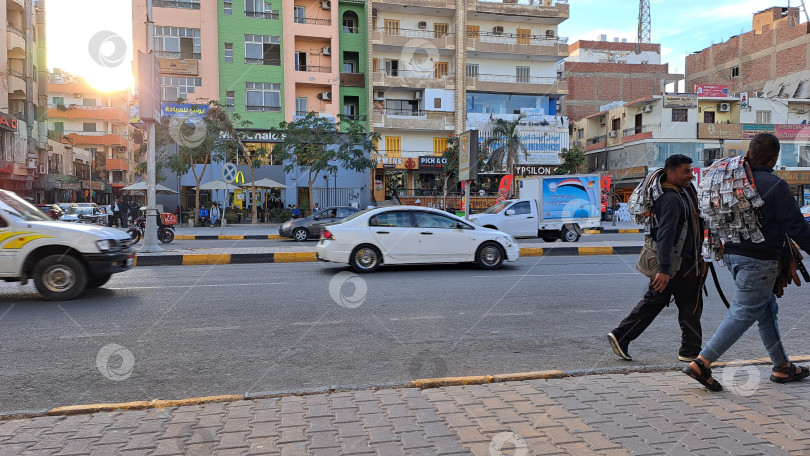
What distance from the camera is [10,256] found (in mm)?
8133

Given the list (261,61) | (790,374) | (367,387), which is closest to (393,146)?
(261,61)

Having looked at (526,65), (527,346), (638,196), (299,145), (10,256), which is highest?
(526,65)

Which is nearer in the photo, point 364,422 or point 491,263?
point 364,422

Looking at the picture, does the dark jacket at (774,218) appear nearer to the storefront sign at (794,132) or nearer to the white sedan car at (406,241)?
the white sedan car at (406,241)

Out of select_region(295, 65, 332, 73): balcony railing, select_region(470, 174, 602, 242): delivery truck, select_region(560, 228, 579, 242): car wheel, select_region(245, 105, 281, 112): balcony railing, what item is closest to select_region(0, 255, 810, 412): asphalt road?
select_region(470, 174, 602, 242): delivery truck

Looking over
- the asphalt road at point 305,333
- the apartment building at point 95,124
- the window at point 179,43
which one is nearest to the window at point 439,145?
the window at point 179,43

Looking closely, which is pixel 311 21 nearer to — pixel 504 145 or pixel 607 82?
pixel 504 145

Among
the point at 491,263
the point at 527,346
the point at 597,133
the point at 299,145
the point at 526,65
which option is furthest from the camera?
the point at 597,133

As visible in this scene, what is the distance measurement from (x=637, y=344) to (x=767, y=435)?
8.00 ft

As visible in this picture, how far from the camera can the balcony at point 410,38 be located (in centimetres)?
4344

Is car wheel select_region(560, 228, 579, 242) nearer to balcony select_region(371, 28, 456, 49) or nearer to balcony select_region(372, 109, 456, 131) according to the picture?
balcony select_region(372, 109, 456, 131)

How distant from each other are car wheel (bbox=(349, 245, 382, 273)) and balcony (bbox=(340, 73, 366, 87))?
33959 millimetres

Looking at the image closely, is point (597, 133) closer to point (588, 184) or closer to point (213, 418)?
point (588, 184)

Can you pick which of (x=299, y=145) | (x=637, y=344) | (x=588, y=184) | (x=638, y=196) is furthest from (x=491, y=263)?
(x=299, y=145)
